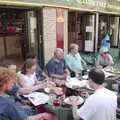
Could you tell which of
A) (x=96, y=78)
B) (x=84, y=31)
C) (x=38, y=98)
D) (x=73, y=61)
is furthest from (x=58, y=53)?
(x=84, y=31)

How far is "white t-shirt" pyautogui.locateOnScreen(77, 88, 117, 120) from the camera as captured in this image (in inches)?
129

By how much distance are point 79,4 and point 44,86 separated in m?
4.74

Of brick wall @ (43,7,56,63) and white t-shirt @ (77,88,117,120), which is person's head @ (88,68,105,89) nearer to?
white t-shirt @ (77,88,117,120)

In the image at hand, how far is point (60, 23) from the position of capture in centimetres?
835

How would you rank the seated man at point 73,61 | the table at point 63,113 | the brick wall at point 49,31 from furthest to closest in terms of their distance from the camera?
the brick wall at point 49,31 → the seated man at point 73,61 → the table at point 63,113

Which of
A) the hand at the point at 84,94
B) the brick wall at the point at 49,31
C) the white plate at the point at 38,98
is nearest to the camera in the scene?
the white plate at the point at 38,98

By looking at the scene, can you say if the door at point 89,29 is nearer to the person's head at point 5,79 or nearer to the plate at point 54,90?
the plate at point 54,90

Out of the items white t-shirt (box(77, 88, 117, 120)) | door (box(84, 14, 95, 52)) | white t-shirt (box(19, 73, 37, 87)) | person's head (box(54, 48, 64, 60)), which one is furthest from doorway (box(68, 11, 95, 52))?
white t-shirt (box(77, 88, 117, 120))

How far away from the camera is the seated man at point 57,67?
606 centimetres

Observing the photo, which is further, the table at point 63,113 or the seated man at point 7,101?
the table at point 63,113

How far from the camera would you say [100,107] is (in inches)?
129

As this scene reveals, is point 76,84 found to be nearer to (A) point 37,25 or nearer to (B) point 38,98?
(B) point 38,98

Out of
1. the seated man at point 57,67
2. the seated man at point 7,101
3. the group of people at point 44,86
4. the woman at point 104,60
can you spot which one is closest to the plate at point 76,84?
the group of people at point 44,86

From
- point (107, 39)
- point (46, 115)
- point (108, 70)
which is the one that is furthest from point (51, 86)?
point (107, 39)
